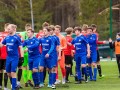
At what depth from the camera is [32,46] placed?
1706cm

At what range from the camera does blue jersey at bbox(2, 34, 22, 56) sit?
15719mm

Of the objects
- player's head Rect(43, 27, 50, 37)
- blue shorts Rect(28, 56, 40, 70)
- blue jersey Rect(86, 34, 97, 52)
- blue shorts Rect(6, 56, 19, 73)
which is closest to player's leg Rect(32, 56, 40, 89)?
blue shorts Rect(28, 56, 40, 70)

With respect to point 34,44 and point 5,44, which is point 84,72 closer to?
point 34,44

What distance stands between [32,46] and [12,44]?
142 cm

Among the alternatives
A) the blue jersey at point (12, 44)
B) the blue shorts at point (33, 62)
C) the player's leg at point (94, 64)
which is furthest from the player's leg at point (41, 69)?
the player's leg at point (94, 64)

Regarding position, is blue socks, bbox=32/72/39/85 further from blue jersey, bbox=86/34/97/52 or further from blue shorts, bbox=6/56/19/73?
blue jersey, bbox=86/34/97/52

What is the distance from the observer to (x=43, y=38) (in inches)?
680

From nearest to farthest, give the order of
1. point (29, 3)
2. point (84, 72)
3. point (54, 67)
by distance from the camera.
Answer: point (54, 67)
point (84, 72)
point (29, 3)

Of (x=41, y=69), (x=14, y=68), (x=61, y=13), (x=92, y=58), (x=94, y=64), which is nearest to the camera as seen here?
(x=14, y=68)

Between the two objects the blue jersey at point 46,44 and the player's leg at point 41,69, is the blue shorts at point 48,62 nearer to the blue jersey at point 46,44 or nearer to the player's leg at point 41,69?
the player's leg at point 41,69

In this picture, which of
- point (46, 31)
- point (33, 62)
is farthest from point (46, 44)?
point (33, 62)

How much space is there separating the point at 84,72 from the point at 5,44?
4.18m

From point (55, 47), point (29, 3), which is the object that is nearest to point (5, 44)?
point (55, 47)

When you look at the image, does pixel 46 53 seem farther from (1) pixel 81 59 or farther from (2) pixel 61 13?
(2) pixel 61 13
